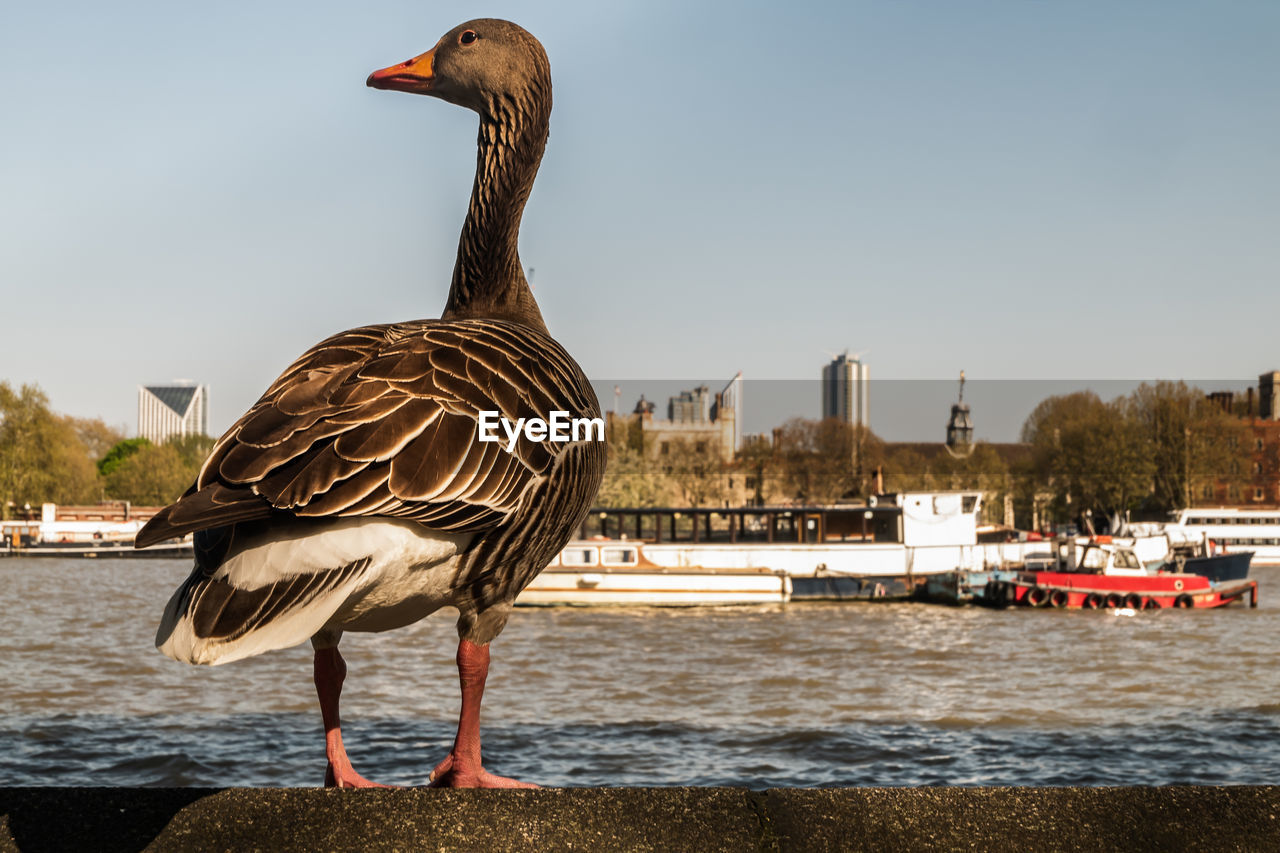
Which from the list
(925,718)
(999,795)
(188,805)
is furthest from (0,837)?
(925,718)

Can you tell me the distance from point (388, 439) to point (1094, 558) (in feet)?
156

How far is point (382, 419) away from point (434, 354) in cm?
30

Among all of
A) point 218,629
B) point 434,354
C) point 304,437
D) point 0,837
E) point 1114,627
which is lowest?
point 1114,627

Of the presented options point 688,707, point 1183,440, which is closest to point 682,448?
point 1183,440

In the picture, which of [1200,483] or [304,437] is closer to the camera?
[304,437]

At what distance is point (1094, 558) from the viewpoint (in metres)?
45.6

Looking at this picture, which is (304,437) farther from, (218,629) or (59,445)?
A: (59,445)

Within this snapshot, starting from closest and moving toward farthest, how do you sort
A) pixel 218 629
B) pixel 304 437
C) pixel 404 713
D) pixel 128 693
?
pixel 218 629 < pixel 304 437 < pixel 404 713 < pixel 128 693

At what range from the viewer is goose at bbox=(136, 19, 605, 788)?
87.7 inches

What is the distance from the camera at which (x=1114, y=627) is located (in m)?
35.0

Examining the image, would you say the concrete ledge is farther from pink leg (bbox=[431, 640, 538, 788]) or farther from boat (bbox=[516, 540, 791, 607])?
boat (bbox=[516, 540, 791, 607])

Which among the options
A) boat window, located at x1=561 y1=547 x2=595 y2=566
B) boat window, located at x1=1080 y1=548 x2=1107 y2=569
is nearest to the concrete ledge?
boat window, located at x1=561 y1=547 x2=595 y2=566

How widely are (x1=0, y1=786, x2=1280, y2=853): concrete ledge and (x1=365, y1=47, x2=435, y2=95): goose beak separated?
7.43 ft

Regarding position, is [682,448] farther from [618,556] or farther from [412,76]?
[412,76]
